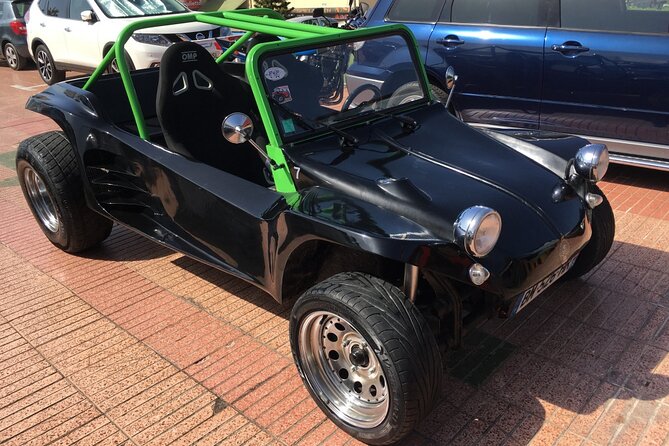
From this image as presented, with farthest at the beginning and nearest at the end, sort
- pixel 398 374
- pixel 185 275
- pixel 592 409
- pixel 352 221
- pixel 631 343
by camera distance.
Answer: pixel 185 275 → pixel 631 343 → pixel 592 409 → pixel 352 221 → pixel 398 374

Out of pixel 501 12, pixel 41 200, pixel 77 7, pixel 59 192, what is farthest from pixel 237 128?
pixel 77 7

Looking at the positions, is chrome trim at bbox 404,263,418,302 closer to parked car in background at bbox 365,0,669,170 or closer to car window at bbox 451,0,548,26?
parked car in background at bbox 365,0,669,170

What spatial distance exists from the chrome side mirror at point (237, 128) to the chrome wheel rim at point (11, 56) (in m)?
13.2

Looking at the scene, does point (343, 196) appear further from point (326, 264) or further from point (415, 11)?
point (415, 11)

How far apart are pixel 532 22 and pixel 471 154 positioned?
300cm

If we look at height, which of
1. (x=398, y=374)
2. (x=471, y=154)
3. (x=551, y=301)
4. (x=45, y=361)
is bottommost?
(x=551, y=301)

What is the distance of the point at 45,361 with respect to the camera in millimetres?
3350

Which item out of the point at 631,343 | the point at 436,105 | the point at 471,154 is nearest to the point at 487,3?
the point at 436,105

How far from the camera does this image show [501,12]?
233 inches

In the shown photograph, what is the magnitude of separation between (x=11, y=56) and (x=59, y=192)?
1177cm

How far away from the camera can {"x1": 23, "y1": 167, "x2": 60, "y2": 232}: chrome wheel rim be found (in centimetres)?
459

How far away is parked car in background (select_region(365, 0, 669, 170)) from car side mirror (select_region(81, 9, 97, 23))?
19.2ft

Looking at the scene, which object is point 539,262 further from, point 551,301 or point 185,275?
point 185,275

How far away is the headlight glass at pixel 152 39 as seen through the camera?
30.0 ft
